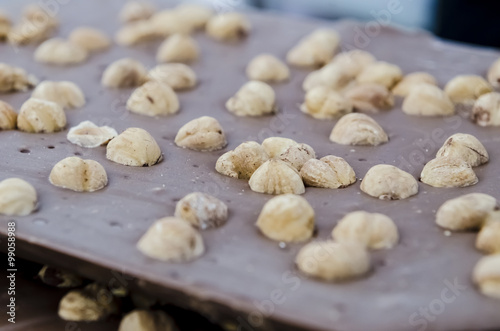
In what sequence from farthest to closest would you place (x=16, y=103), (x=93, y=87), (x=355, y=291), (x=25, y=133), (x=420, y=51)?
1. (x=420, y=51)
2. (x=93, y=87)
3. (x=16, y=103)
4. (x=25, y=133)
5. (x=355, y=291)

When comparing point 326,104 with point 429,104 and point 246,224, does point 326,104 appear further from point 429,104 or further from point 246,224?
point 246,224

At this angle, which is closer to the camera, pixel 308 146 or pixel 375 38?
pixel 308 146

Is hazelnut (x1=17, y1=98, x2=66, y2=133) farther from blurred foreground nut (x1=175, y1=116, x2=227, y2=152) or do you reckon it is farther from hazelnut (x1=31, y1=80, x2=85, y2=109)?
blurred foreground nut (x1=175, y1=116, x2=227, y2=152)

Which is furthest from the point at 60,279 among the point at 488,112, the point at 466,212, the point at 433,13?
the point at 433,13

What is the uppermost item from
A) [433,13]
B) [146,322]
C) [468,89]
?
[468,89]

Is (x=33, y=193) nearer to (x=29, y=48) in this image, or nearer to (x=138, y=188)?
(x=138, y=188)

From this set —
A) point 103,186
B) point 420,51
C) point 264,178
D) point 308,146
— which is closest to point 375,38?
point 420,51
